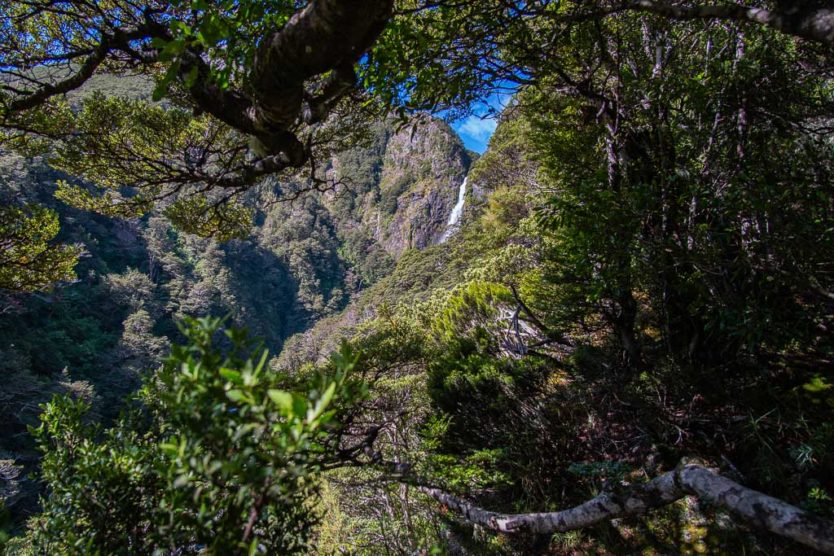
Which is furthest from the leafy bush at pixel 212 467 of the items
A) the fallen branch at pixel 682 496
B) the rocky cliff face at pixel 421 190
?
the rocky cliff face at pixel 421 190

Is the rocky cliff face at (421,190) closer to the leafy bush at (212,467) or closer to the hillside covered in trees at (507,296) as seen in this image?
the hillside covered in trees at (507,296)

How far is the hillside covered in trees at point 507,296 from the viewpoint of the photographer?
3.68 feet

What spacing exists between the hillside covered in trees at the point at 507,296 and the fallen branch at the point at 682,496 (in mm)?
12

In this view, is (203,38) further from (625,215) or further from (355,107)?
(355,107)

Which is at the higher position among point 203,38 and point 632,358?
point 203,38

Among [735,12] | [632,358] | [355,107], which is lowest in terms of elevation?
[632,358]

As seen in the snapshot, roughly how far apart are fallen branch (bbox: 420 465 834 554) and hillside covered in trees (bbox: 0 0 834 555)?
12 millimetres

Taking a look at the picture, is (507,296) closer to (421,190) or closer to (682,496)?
(682,496)

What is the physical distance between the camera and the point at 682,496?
5.77 ft

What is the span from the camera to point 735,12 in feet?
5.13

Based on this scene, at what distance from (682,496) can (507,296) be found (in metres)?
3.99

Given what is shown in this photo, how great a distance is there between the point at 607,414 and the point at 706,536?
1.23 metres

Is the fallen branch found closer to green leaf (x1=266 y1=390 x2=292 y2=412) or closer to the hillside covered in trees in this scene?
the hillside covered in trees

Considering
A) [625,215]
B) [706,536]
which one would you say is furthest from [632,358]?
[625,215]
